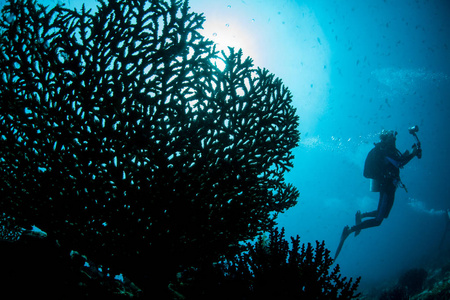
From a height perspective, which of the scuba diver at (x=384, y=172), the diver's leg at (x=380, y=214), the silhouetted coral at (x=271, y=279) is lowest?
the silhouetted coral at (x=271, y=279)

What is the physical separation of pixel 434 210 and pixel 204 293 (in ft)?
306

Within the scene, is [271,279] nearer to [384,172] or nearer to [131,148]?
[131,148]

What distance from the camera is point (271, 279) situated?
2.70 meters

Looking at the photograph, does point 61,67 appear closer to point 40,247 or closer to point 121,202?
point 121,202

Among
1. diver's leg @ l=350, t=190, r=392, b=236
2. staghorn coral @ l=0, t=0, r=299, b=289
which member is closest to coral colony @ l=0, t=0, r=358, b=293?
staghorn coral @ l=0, t=0, r=299, b=289

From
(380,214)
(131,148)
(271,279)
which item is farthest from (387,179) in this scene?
(131,148)

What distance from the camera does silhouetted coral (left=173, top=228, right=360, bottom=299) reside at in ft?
8.66

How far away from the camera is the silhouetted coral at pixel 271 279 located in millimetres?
2641

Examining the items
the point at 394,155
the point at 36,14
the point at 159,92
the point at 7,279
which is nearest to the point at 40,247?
the point at 7,279

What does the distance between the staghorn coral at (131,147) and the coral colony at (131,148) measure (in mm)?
15

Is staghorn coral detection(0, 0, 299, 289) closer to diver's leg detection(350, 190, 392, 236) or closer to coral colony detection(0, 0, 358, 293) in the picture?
coral colony detection(0, 0, 358, 293)

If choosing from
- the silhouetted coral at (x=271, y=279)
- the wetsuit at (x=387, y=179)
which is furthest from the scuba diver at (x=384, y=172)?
the silhouetted coral at (x=271, y=279)

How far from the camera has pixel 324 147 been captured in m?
66.9

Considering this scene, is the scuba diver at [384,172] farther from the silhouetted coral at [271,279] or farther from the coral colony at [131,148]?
the coral colony at [131,148]
